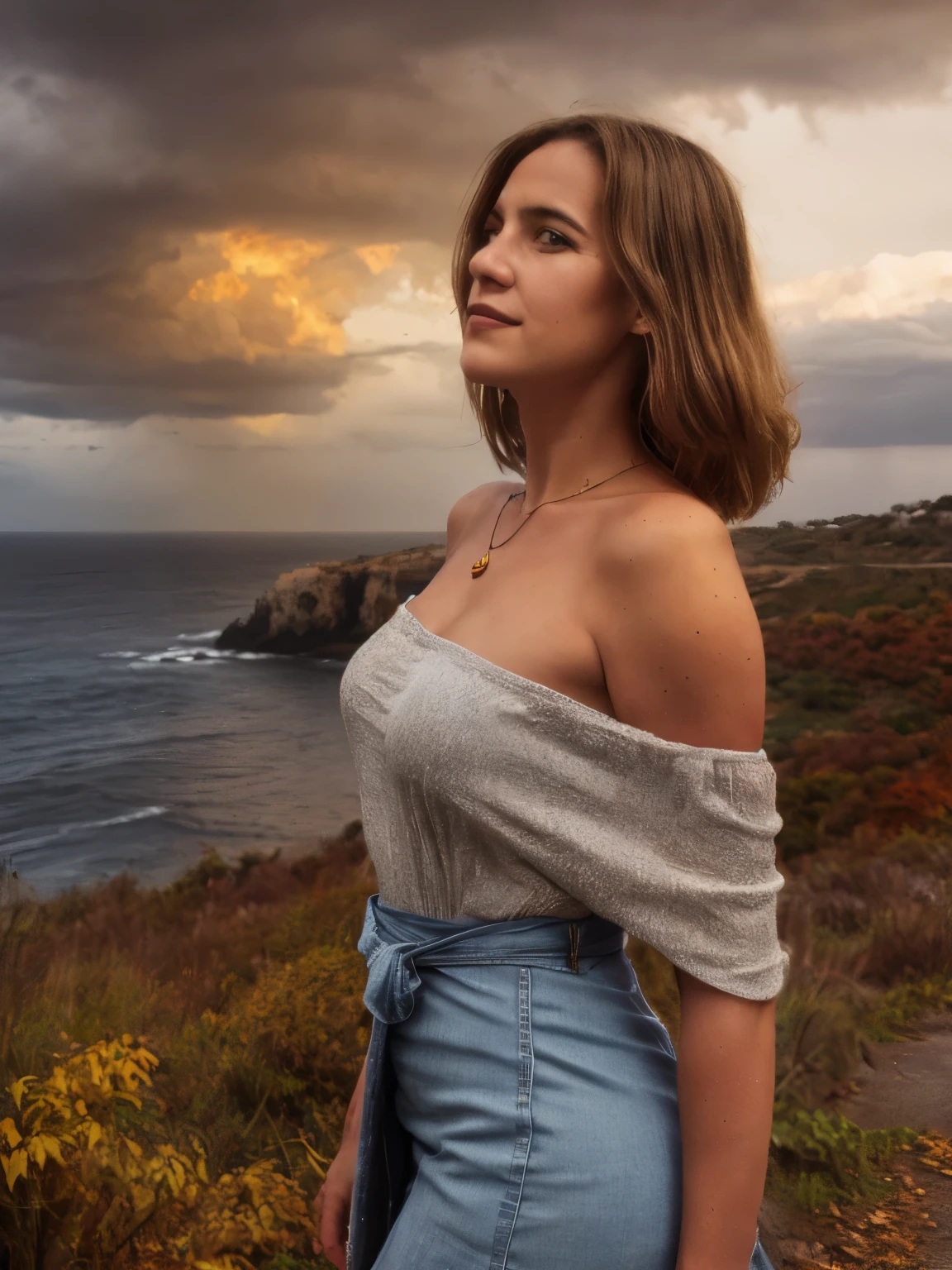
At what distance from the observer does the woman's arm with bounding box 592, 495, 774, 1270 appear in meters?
1.01

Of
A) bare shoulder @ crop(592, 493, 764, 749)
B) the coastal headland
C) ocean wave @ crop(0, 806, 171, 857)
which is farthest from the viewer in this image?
the coastal headland

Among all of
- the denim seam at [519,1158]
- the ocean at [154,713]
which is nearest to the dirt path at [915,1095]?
the ocean at [154,713]

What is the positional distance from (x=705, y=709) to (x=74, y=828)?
68.8 inches

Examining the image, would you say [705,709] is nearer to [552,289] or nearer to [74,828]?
[552,289]

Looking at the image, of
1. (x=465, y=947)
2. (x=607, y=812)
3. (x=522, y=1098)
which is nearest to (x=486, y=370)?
(x=607, y=812)

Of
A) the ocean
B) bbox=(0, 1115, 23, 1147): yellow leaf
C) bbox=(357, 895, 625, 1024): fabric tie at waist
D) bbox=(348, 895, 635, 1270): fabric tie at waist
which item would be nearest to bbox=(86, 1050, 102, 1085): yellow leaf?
bbox=(0, 1115, 23, 1147): yellow leaf

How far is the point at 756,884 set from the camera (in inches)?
42.1

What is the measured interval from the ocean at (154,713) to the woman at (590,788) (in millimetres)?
1353

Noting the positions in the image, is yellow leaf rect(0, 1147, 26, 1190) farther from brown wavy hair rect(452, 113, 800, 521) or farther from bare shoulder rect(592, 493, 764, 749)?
brown wavy hair rect(452, 113, 800, 521)

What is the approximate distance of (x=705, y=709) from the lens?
1020 millimetres

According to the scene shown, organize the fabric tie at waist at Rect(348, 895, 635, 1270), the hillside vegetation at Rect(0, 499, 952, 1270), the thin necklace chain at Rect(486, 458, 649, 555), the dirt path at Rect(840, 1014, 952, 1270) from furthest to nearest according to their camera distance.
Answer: the dirt path at Rect(840, 1014, 952, 1270) < the hillside vegetation at Rect(0, 499, 952, 1270) < the thin necklace chain at Rect(486, 458, 649, 555) < the fabric tie at waist at Rect(348, 895, 635, 1270)

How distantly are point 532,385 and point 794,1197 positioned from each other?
218 cm

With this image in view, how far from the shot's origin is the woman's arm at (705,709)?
1.01m

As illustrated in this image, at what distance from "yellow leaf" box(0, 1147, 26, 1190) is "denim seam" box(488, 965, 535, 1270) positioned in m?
1.39
